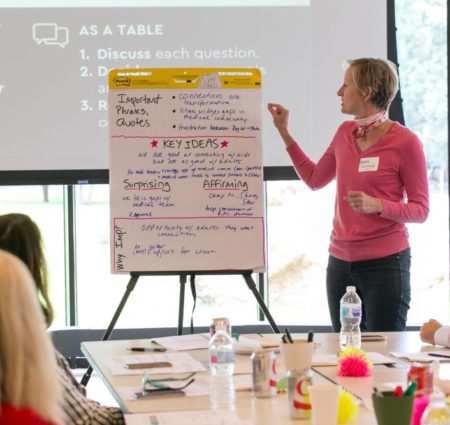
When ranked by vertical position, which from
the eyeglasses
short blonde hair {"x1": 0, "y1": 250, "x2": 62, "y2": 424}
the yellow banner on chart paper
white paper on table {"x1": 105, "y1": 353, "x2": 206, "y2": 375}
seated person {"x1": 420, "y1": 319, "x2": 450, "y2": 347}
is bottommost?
white paper on table {"x1": 105, "y1": 353, "x2": 206, "y2": 375}

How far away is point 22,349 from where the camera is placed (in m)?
1.47

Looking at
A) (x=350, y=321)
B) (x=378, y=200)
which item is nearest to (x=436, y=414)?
(x=350, y=321)

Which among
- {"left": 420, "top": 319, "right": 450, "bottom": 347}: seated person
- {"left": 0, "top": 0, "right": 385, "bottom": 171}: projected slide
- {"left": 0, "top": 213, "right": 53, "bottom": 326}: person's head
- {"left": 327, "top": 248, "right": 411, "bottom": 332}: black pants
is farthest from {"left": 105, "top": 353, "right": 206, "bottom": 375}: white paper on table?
{"left": 0, "top": 0, "right": 385, "bottom": 171}: projected slide

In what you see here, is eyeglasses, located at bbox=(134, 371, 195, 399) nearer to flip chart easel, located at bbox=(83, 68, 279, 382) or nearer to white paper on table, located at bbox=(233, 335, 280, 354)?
white paper on table, located at bbox=(233, 335, 280, 354)

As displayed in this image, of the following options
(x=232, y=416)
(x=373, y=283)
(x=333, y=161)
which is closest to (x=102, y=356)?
(x=232, y=416)

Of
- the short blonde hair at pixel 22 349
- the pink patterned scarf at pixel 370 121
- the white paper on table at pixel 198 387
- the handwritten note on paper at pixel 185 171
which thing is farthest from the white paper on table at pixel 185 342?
the short blonde hair at pixel 22 349

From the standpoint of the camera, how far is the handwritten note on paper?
4457 mm

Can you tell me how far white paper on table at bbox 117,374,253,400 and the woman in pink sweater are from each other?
135cm

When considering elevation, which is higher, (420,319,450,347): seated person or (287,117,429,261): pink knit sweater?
(287,117,429,261): pink knit sweater

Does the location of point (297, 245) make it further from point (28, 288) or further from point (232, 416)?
point (28, 288)

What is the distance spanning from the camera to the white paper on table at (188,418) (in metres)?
2.23

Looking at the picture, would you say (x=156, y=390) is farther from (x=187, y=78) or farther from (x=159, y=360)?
(x=187, y=78)

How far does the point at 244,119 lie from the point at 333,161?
1.71 ft

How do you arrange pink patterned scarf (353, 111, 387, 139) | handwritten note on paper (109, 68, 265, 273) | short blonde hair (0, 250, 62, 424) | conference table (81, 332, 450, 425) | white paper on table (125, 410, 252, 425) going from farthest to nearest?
1. handwritten note on paper (109, 68, 265, 273)
2. pink patterned scarf (353, 111, 387, 139)
3. conference table (81, 332, 450, 425)
4. white paper on table (125, 410, 252, 425)
5. short blonde hair (0, 250, 62, 424)
